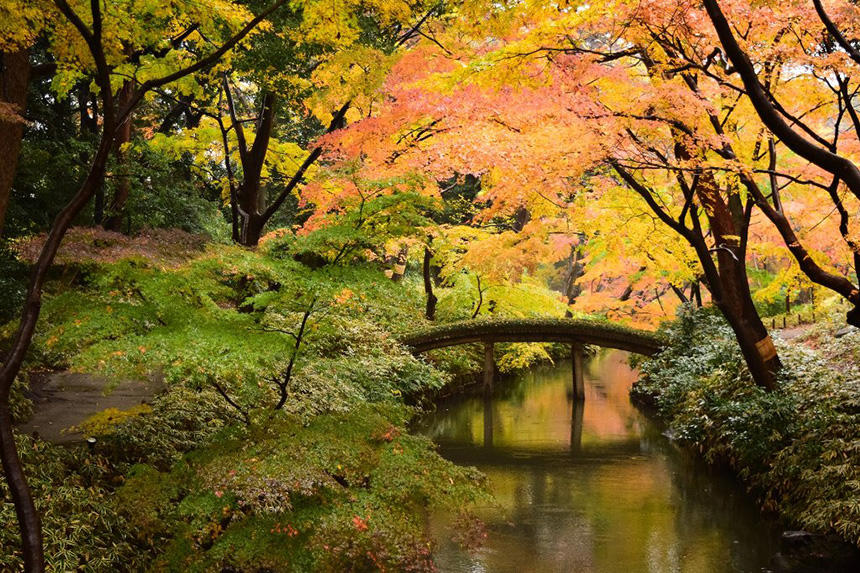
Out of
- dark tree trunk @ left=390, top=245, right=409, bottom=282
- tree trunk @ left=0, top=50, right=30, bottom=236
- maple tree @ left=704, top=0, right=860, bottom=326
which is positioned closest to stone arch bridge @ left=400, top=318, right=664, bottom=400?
dark tree trunk @ left=390, top=245, right=409, bottom=282

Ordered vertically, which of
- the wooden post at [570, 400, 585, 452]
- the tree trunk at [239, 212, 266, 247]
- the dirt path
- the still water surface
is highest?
the tree trunk at [239, 212, 266, 247]

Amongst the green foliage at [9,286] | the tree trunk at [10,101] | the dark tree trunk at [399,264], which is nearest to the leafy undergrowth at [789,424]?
the dark tree trunk at [399,264]

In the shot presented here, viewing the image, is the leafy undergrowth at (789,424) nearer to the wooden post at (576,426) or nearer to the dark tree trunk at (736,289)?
the dark tree trunk at (736,289)

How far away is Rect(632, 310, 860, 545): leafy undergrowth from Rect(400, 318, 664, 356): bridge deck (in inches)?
119

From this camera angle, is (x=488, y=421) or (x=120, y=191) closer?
(x=120, y=191)

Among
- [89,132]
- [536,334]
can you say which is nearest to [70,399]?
[89,132]

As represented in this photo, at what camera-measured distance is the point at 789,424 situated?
29.6 ft

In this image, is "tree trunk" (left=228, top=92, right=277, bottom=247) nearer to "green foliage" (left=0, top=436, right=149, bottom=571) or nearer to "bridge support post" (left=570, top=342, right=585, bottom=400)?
"green foliage" (left=0, top=436, right=149, bottom=571)

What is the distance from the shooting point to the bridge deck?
54.8ft

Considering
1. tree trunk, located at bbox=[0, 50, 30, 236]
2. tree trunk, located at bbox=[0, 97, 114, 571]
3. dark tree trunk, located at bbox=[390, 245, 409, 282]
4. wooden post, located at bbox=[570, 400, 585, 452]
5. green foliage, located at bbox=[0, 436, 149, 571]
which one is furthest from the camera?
dark tree trunk, located at bbox=[390, 245, 409, 282]

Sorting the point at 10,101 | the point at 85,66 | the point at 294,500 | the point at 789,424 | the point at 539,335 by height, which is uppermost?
the point at 85,66

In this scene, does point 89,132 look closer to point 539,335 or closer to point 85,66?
point 85,66

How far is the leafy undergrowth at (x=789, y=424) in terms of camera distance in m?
7.72

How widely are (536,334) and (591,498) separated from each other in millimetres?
7452
